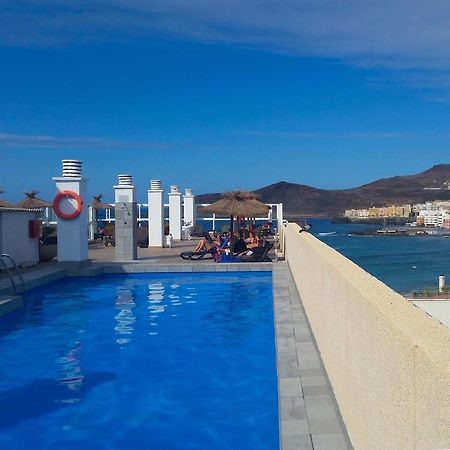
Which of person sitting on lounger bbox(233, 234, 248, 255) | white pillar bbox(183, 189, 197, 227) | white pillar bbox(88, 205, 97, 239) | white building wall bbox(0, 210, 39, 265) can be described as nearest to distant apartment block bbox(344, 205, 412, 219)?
white pillar bbox(183, 189, 197, 227)

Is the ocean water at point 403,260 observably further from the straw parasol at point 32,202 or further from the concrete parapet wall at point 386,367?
the concrete parapet wall at point 386,367

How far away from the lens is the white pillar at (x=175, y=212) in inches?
930

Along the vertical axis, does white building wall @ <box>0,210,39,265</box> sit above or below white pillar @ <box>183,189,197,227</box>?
below

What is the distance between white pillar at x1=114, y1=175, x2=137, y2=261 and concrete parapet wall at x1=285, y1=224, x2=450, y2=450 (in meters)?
11.7

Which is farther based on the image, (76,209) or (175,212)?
(175,212)

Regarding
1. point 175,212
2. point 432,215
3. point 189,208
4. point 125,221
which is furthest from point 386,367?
point 432,215

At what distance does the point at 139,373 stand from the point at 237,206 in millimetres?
11948

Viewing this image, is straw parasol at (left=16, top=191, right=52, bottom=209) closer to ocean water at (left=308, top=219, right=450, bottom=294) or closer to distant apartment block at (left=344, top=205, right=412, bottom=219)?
ocean water at (left=308, top=219, right=450, bottom=294)

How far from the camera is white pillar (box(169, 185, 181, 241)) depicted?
2362 cm

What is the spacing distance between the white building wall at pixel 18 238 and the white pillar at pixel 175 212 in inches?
345

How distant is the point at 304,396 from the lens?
4406mm

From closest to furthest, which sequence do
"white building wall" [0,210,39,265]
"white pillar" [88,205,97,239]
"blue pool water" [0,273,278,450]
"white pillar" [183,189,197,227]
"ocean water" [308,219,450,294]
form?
"blue pool water" [0,273,278,450], "white building wall" [0,210,39,265], "white pillar" [88,205,97,239], "white pillar" [183,189,197,227], "ocean water" [308,219,450,294]

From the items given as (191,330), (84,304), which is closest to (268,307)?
(191,330)

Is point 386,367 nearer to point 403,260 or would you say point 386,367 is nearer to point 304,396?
point 304,396
